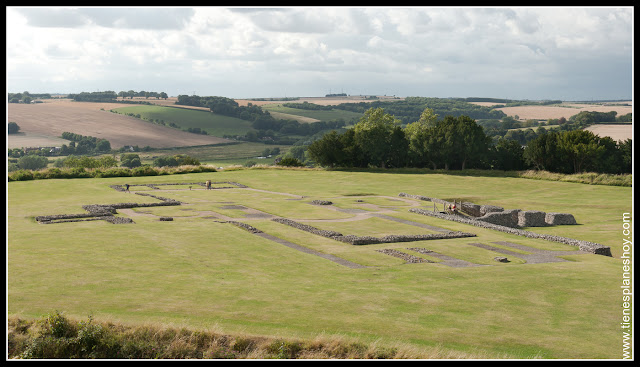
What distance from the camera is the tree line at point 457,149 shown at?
6994 cm

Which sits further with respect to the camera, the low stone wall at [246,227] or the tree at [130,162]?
the tree at [130,162]

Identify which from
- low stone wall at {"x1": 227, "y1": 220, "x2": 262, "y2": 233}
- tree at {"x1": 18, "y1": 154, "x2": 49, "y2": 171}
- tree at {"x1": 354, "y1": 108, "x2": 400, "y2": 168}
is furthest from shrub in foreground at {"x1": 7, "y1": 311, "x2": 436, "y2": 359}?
tree at {"x1": 18, "y1": 154, "x2": 49, "y2": 171}

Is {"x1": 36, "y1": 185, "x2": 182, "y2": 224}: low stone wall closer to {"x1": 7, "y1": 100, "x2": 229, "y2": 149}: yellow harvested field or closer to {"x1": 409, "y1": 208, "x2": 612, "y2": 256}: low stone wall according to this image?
{"x1": 409, "y1": 208, "x2": 612, "y2": 256}: low stone wall

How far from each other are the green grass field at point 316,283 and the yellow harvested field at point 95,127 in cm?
8322

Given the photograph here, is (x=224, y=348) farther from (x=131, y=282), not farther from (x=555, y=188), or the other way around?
(x=555, y=188)

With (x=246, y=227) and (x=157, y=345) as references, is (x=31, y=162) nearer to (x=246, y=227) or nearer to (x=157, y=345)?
(x=246, y=227)

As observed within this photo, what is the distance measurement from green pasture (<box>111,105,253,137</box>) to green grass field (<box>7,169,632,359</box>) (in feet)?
350

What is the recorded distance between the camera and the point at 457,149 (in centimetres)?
7544

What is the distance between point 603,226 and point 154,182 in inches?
1736

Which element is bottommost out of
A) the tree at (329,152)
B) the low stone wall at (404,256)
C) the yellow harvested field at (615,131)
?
the low stone wall at (404,256)

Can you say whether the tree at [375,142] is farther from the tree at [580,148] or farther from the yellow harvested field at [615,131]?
the yellow harvested field at [615,131]

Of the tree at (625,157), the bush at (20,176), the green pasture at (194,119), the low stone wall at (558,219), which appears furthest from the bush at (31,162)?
the tree at (625,157)

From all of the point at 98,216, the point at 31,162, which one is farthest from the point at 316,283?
the point at 31,162

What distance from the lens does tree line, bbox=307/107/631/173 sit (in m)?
69.9
